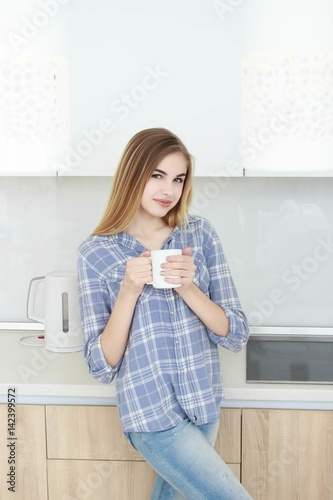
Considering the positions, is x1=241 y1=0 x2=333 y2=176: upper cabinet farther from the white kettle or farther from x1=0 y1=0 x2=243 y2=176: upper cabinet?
the white kettle

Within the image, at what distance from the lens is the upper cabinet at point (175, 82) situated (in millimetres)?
1598

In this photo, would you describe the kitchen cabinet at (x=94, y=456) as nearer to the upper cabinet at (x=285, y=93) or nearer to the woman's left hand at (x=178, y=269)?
the woman's left hand at (x=178, y=269)

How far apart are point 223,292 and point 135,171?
13.0 inches

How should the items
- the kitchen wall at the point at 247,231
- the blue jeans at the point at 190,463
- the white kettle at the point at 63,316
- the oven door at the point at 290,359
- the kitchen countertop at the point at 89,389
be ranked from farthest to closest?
the kitchen wall at the point at 247,231, the white kettle at the point at 63,316, the oven door at the point at 290,359, the kitchen countertop at the point at 89,389, the blue jeans at the point at 190,463

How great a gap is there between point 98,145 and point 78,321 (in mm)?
533

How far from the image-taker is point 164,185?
128cm

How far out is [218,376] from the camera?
1345 millimetres

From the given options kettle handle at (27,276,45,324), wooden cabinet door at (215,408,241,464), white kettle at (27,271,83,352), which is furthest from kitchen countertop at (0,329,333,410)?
kettle handle at (27,276,45,324)

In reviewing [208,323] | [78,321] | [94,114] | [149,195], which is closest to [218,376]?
[208,323]

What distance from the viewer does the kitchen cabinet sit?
1.54 metres

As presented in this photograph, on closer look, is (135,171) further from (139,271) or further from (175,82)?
(175,82)

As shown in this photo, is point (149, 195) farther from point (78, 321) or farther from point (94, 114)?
point (78, 321)

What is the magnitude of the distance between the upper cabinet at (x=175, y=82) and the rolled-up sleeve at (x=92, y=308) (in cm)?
46

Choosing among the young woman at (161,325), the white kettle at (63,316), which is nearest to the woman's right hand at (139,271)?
the young woman at (161,325)
